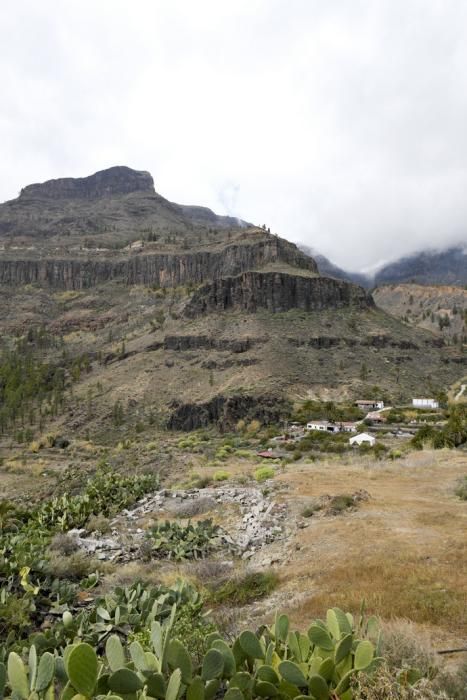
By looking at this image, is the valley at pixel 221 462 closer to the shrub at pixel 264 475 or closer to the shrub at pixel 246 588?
the shrub at pixel 246 588

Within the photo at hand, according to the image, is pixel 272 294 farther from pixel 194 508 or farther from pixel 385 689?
pixel 385 689

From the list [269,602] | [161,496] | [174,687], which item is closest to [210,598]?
[269,602]

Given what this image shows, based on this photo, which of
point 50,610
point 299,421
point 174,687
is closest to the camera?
point 174,687

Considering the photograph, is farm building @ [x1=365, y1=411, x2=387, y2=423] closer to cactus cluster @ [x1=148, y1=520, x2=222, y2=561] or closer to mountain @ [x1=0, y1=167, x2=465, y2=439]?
mountain @ [x1=0, y1=167, x2=465, y2=439]

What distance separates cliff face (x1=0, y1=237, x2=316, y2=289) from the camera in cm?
11725

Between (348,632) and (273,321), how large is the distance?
78.5 meters

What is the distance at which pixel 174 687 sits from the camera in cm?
302

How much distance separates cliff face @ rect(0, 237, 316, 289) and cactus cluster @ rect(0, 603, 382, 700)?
110 m

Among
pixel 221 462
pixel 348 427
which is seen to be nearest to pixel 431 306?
pixel 348 427

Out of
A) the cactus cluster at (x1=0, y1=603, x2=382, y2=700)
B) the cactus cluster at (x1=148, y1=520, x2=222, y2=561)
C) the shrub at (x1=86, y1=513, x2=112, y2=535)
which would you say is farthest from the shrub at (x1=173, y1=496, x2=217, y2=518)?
the cactus cluster at (x1=0, y1=603, x2=382, y2=700)

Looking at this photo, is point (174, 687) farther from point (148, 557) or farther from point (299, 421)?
point (299, 421)

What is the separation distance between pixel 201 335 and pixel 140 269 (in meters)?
65.6

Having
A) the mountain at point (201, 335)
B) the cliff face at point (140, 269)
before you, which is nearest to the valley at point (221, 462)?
the mountain at point (201, 335)

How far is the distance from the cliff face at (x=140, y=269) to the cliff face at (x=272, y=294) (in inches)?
936
